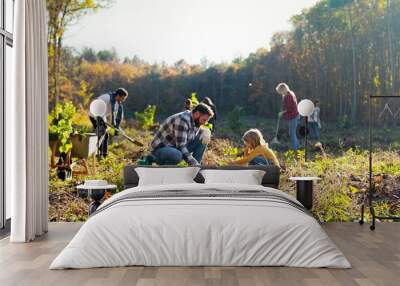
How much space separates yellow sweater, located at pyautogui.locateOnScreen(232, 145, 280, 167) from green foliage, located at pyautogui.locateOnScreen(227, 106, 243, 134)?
32 cm

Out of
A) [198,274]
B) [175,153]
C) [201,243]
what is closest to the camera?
[198,274]

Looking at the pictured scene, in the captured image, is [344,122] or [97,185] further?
[344,122]

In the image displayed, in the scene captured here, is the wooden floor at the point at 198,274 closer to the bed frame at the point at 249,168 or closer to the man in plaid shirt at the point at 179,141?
the bed frame at the point at 249,168

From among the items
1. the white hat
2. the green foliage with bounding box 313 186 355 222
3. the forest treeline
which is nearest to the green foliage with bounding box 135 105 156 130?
the forest treeline

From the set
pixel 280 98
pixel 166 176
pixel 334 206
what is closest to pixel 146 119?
pixel 166 176

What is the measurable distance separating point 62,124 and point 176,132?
1.53m

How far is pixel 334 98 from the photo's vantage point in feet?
26.1

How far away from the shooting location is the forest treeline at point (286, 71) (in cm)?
791

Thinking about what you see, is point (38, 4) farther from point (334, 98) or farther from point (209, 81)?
point (334, 98)

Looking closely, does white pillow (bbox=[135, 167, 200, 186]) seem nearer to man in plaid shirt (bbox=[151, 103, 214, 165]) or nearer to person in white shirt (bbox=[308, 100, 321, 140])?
man in plaid shirt (bbox=[151, 103, 214, 165])

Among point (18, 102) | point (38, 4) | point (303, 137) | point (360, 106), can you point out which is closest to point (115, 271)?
point (18, 102)

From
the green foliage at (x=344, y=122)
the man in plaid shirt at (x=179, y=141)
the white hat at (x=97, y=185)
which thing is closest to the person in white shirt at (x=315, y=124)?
the green foliage at (x=344, y=122)

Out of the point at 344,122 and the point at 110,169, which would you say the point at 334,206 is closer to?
the point at 344,122

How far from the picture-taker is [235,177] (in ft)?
23.8
